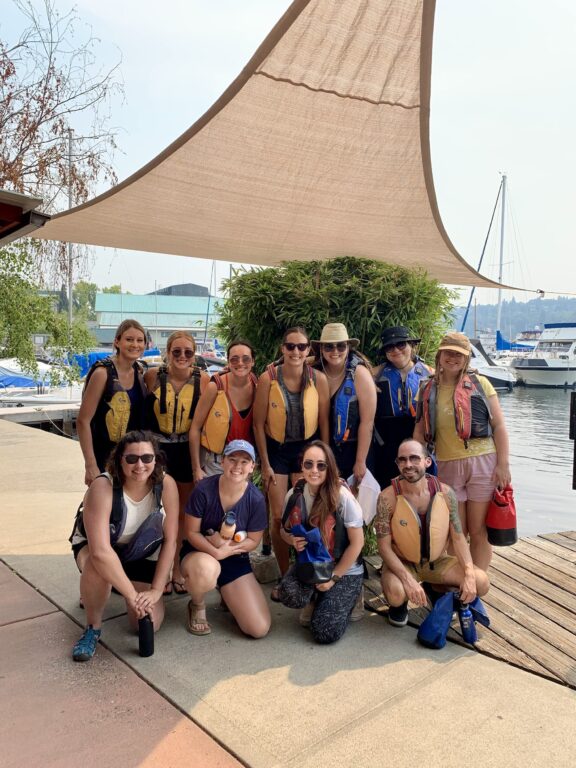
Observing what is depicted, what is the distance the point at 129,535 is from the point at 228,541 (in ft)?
1.78

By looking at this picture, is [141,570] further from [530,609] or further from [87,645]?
[530,609]

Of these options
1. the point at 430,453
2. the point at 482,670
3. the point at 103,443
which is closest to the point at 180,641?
the point at 103,443

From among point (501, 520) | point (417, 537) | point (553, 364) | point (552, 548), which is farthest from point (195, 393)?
point (553, 364)

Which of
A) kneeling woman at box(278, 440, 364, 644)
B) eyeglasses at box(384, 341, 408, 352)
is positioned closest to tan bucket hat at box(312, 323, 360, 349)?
eyeglasses at box(384, 341, 408, 352)

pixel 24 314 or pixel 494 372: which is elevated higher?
pixel 24 314

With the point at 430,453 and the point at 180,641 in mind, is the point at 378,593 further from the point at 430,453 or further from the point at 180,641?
the point at 180,641

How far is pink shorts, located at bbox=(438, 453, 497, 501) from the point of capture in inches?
147

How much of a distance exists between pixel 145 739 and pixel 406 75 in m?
3.71

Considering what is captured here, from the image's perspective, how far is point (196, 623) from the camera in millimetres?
3400

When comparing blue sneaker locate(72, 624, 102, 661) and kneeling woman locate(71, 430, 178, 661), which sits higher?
kneeling woman locate(71, 430, 178, 661)

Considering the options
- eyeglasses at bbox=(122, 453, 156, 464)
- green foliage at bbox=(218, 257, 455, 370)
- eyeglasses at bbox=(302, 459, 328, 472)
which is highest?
green foliage at bbox=(218, 257, 455, 370)

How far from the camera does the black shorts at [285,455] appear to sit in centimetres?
383

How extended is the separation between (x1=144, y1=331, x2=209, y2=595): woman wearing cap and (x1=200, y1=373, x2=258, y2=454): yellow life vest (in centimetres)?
13

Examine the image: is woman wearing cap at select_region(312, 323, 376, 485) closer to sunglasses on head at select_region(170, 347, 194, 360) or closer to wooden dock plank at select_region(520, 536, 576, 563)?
sunglasses on head at select_region(170, 347, 194, 360)
